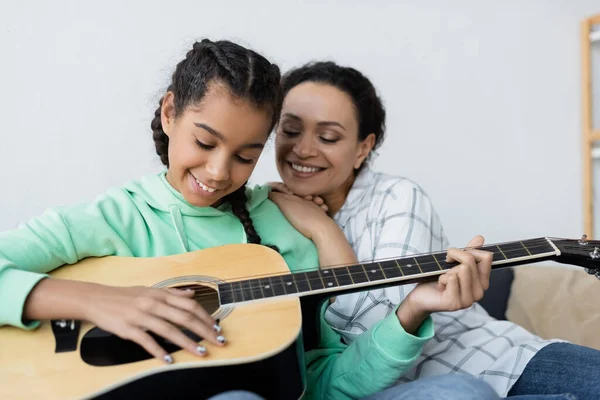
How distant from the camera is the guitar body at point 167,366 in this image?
31.2 inches

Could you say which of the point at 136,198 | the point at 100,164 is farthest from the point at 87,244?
the point at 100,164

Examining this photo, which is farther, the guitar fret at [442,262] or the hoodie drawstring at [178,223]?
the hoodie drawstring at [178,223]

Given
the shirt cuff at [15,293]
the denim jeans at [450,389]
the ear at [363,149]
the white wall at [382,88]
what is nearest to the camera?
the denim jeans at [450,389]

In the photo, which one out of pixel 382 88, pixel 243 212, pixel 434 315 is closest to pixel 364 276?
pixel 243 212

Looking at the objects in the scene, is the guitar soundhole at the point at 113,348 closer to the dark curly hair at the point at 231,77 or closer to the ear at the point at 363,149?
the dark curly hair at the point at 231,77

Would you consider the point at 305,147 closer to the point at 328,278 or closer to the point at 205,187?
the point at 205,187

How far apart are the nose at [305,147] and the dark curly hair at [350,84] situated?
14 cm

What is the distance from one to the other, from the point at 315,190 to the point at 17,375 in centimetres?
78

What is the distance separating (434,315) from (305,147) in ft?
1.63

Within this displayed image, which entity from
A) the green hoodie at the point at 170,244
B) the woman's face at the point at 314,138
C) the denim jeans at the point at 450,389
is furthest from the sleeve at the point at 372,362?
the woman's face at the point at 314,138

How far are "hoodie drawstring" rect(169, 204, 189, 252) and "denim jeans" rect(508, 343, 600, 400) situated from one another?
71cm

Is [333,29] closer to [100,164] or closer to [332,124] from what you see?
[332,124]

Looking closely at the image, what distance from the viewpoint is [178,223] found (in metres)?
1.16

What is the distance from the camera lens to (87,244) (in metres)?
1.04
